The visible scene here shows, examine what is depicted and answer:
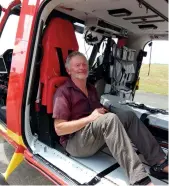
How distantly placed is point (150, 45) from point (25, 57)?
102 inches

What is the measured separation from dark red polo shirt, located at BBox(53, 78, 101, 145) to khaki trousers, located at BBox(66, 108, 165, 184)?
0.63 ft

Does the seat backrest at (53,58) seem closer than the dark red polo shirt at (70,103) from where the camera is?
No

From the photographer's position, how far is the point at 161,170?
1.93 meters

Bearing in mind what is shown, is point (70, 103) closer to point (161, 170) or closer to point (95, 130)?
point (95, 130)

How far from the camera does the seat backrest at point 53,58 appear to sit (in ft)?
7.47

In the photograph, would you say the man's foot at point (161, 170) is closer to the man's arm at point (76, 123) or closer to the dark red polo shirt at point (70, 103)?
the man's arm at point (76, 123)

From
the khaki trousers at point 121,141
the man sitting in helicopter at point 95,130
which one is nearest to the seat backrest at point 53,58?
the man sitting in helicopter at point 95,130

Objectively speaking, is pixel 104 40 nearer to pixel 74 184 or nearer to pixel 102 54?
pixel 102 54

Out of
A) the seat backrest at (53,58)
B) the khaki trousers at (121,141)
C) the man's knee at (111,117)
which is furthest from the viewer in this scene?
the seat backrest at (53,58)

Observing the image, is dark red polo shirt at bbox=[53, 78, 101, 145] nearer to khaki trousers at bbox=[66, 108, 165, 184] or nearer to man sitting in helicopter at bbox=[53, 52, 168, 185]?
man sitting in helicopter at bbox=[53, 52, 168, 185]

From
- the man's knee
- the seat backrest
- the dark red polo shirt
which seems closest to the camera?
the man's knee

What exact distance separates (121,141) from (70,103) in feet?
2.04

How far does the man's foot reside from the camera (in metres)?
1.92

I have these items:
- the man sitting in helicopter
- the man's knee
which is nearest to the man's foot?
the man sitting in helicopter
